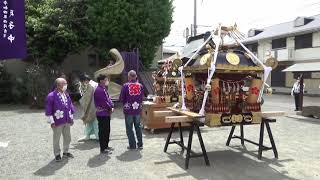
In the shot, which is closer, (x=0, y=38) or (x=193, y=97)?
(x=0, y=38)

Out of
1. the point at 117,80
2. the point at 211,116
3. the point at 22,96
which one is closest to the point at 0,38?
the point at 211,116

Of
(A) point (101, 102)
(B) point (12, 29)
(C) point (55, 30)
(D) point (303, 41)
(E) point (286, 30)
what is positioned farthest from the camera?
(E) point (286, 30)

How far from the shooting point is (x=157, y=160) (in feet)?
24.7

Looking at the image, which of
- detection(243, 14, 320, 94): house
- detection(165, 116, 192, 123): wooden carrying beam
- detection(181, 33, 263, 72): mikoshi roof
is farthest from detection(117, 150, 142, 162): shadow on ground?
detection(243, 14, 320, 94): house

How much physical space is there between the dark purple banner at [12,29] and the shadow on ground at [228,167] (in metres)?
3.17

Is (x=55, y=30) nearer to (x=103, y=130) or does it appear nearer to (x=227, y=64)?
(x=103, y=130)

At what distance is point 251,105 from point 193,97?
46.1 inches

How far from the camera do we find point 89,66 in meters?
23.3

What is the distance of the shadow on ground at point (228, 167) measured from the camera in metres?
6.42

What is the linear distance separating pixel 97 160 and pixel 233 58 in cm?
332

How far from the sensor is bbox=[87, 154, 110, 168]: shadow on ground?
7285 mm

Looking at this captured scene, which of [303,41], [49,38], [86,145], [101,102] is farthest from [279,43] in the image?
[101,102]

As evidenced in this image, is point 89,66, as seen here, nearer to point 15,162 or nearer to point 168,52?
point 168,52

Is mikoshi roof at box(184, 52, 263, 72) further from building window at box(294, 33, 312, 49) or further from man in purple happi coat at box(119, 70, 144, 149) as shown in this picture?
building window at box(294, 33, 312, 49)
